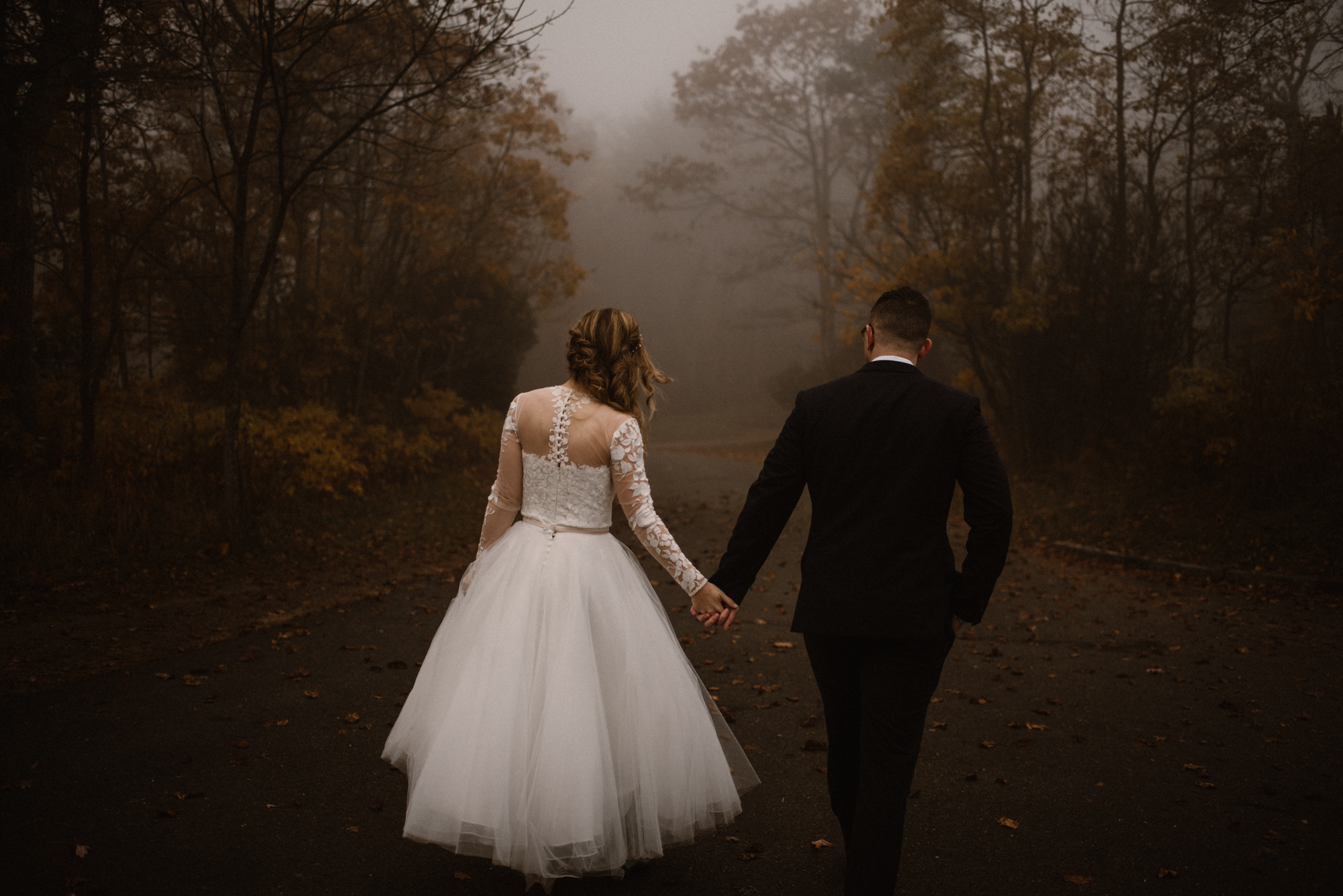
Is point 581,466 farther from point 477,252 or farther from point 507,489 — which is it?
point 477,252

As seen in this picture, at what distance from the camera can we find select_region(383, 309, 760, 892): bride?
311cm

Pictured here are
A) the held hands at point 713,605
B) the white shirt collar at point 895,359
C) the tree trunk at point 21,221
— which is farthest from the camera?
the tree trunk at point 21,221

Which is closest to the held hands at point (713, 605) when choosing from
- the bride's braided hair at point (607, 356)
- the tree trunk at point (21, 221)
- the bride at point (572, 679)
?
the bride at point (572, 679)

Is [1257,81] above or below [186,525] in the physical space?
above

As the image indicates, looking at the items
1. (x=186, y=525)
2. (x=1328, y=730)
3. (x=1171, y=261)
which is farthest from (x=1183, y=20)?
(x=186, y=525)

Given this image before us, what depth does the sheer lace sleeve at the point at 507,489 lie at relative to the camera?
3.63m

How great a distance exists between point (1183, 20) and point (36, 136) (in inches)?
706

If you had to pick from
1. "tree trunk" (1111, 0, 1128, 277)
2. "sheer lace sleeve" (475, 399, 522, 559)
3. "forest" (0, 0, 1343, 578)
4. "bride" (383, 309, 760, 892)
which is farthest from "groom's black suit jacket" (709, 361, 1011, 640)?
"tree trunk" (1111, 0, 1128, 277)

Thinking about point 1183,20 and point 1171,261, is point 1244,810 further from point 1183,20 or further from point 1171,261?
point 1183,20

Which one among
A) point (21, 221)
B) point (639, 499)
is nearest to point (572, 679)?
point (639, 499)

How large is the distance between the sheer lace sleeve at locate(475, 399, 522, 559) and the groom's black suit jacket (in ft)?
3.78

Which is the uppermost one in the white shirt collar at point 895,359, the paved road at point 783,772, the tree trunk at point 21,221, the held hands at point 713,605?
the tree trunk at point 21,221

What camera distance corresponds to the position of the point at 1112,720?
5602 mm

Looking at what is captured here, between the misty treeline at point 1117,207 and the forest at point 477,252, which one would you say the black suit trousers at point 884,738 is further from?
the misty treeline at point 1117,207
